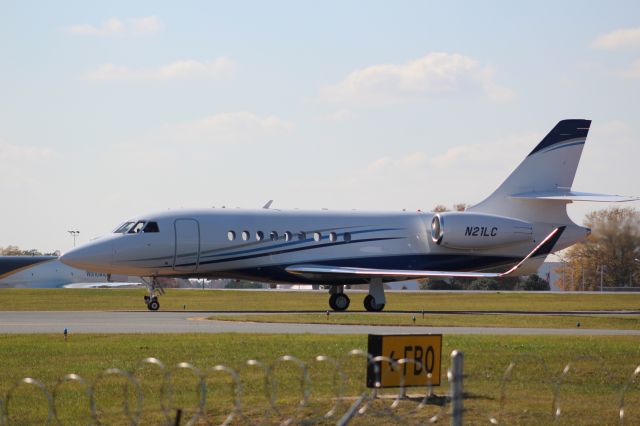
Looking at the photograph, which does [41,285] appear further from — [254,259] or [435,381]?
[435,381]

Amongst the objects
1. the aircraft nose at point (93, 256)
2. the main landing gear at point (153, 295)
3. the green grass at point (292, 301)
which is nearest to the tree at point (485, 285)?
the green grass at point (292, 301)

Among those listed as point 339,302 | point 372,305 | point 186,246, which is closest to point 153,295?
point 186,246

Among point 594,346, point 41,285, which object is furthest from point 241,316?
point 41,285

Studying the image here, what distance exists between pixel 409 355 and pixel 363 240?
29.8 meters

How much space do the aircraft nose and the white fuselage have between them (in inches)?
1.4

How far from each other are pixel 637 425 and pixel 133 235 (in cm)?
2865

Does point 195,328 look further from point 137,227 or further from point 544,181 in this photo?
point 544,181

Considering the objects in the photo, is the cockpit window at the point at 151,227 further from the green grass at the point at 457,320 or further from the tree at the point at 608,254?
the tree at the point at 608,254

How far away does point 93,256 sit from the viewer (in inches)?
1582

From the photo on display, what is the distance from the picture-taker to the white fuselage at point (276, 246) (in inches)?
1596

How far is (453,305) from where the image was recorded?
5325 centimetres

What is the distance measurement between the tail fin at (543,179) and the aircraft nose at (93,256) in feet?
53.2

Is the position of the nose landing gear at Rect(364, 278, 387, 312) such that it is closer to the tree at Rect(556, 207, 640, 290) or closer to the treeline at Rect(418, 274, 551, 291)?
the tree at Rect(556, 207, 640, 290)

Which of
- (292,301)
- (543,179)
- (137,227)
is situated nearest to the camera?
(137,227)
